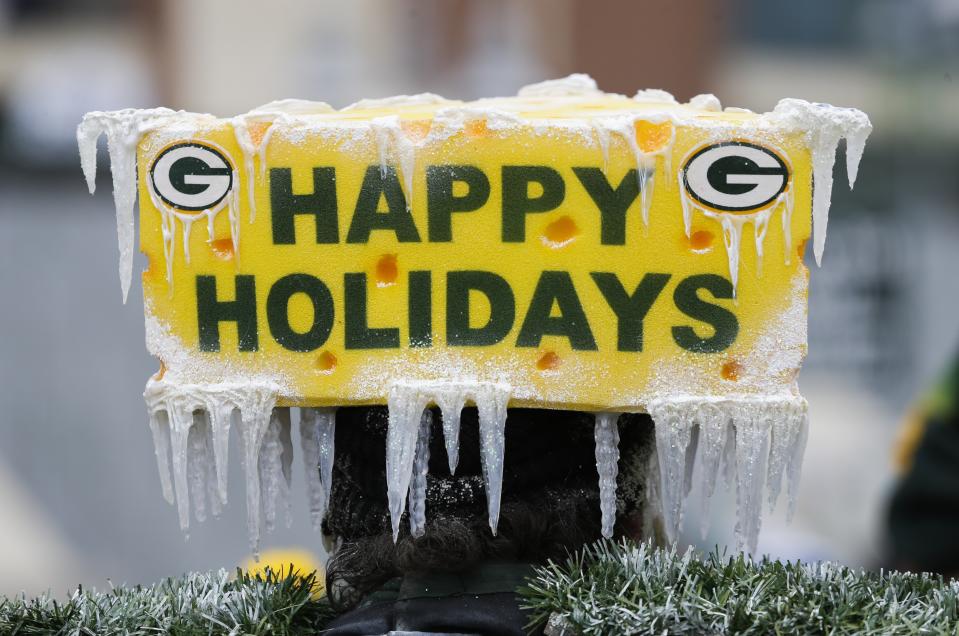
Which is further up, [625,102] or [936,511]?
[625,102]

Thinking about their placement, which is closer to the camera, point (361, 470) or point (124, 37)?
point (361, 470)

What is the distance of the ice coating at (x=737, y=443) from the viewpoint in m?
1.70

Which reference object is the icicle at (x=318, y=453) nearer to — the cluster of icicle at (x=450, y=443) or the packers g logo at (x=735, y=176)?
the cluster of icicle at (x=450, y=443)

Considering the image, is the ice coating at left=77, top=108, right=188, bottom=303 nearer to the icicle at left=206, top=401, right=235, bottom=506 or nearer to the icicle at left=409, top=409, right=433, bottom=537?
the icicle at left=206, top=401, right=235, bottom=506

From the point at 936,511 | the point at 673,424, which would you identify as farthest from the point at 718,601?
the point at 936,511

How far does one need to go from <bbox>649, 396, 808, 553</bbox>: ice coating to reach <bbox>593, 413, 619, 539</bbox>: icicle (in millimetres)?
64

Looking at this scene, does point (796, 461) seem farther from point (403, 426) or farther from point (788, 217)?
point (403, 426)

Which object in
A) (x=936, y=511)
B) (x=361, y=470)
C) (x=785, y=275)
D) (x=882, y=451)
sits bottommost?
(x=882, y=451)

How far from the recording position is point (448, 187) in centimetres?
170

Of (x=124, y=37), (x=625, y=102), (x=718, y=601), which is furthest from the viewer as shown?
(x=124, y=37)

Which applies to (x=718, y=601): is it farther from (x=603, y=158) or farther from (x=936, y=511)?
(x=936, y=511)

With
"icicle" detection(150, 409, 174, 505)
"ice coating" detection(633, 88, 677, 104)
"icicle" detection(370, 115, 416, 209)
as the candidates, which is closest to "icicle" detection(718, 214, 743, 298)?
"ice coating" detection(633, 88, 677, 104)

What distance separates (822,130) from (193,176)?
0.86m

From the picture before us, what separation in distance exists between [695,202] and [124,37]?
670cm
